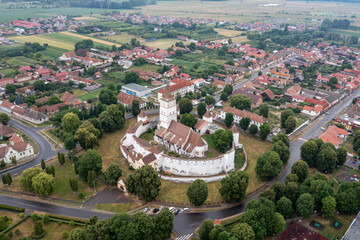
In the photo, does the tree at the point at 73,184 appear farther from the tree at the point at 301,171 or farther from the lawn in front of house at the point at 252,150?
the tree at the point at 301,171

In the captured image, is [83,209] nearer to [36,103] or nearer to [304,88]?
[36,103]

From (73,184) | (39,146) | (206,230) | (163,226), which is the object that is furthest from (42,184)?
(206,230)

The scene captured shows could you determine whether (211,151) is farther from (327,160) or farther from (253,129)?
(327,160)

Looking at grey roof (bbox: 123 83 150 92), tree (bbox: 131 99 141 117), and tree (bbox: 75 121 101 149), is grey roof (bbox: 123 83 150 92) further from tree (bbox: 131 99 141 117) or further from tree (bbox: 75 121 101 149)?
tree (bbox: 75 121 101 149)

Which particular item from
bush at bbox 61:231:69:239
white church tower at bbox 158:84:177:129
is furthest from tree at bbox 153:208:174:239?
white church tower at bbox 158:84:177:129

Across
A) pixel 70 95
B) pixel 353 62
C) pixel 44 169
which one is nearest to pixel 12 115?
pixel 70 95

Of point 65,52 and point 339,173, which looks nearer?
point 339,173

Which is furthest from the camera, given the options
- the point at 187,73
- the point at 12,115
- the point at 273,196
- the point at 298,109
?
the point at 187,73
